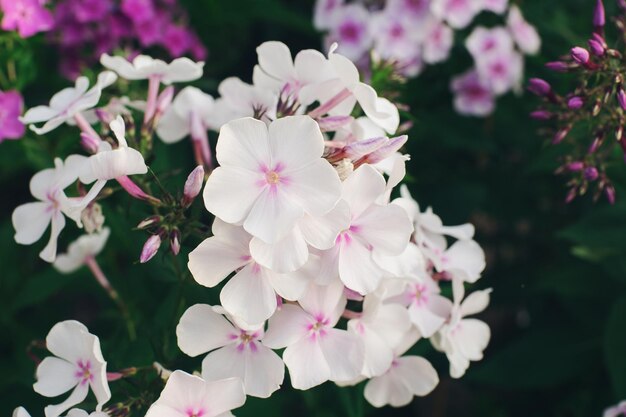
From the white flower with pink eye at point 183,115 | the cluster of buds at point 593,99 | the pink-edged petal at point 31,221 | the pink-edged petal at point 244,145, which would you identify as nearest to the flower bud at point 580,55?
the cluster of buds at point 593,99

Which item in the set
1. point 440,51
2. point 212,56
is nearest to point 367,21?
point 440,51

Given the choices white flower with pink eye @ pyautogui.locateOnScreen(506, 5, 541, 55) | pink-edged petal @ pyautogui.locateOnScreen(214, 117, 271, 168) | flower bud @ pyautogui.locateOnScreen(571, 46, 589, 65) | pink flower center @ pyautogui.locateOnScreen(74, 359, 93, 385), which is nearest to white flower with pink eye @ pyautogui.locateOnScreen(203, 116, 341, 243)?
pink-edged petal @ pyautogui.locateOnScreen(214, 117, 271, 168)

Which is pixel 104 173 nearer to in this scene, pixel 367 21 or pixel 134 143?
pixel 134 143

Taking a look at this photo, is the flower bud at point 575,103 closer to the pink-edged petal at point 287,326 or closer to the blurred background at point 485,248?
the blurred background at point 485,248

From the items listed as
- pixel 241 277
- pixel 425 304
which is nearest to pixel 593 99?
pixel 425 304

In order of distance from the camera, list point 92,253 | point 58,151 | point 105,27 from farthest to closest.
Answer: point 105,27 < point 58,151 < point 92,253

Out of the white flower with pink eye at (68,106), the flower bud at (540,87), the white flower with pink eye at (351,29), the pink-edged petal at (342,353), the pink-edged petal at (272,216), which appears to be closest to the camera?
the pink-edged petal at (272,216)
